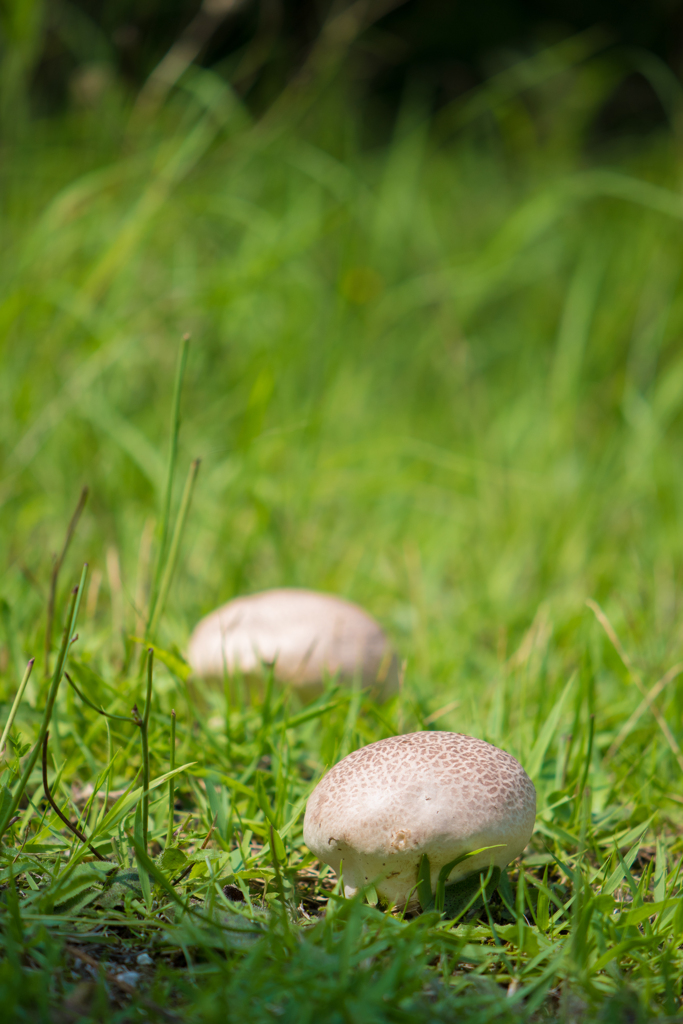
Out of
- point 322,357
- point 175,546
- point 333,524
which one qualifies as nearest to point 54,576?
point 175,546

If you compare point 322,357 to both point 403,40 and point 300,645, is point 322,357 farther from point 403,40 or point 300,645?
point 403,40

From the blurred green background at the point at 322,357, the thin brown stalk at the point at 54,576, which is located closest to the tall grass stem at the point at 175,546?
the thin brown stalk at the point at 54,576

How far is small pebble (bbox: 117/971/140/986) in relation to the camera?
917mm

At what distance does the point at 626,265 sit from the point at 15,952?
13.2 ft

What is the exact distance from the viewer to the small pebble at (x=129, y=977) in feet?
3.01

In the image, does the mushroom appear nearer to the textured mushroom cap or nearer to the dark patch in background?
the textured mushroom cap

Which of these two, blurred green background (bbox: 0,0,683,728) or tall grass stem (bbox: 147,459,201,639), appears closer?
tall grass stem (bbox: 147,459,201,639)

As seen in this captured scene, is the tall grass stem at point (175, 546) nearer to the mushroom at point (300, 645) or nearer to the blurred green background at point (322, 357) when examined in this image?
the mushroom at point (300, 645)

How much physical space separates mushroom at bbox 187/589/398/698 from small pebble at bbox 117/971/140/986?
2.30 ft

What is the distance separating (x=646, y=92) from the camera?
233 inches

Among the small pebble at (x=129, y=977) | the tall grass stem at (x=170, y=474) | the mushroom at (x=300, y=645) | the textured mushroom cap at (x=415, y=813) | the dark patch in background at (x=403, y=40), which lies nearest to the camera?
the small pebble at (x=129, y=977)

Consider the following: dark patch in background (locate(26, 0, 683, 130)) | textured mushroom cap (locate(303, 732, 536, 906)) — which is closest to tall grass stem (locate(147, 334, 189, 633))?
textured mushroom cap (locate(303, 732, 536, 906))

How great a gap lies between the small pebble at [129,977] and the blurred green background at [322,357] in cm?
82

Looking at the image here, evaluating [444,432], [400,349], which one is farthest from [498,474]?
[400,349]
